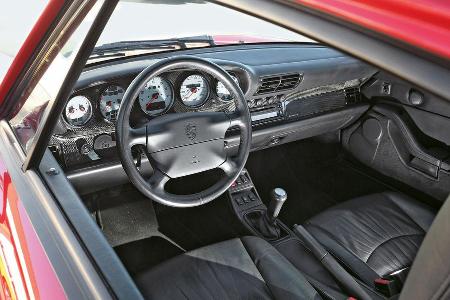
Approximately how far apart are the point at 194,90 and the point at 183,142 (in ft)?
1.79

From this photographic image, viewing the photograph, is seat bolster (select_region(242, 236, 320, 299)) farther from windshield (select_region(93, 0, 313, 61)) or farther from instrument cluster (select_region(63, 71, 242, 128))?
windshield (select_region(93, 0, 313, 61))

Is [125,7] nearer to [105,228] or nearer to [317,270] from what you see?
[105,228]

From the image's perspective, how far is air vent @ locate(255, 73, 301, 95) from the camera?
257 cm

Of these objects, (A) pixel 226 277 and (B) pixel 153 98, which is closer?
(A) pixel 226 277

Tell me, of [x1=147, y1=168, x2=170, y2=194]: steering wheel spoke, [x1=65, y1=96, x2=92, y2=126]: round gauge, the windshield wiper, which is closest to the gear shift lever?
[x1=147, y1=168, x2=170, y2=194]: steering wheel spoke

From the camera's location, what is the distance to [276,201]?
2.47 metres

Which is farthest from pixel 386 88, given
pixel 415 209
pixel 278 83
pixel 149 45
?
pixel 149 45

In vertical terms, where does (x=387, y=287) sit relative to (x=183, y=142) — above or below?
below

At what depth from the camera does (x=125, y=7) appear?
9.03 ft

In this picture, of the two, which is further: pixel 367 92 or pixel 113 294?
pixel 367 92

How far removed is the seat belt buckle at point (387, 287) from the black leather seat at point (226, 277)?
0.33m

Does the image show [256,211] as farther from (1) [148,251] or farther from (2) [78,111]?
(2) [78,111]

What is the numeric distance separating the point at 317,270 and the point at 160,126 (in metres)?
0.96

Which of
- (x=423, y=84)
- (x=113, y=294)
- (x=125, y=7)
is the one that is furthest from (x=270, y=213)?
(x=423, y=84)
